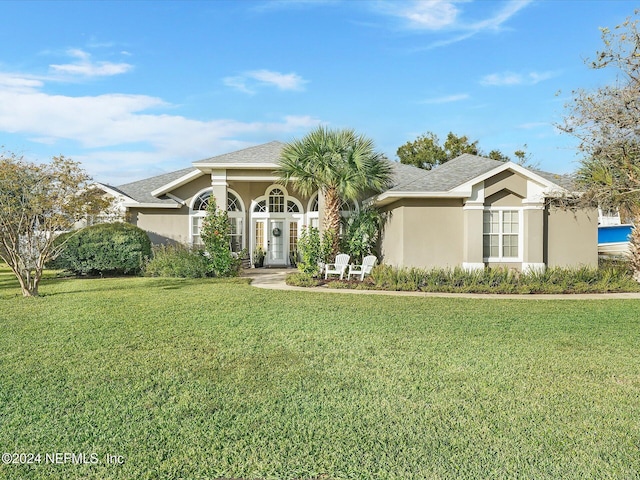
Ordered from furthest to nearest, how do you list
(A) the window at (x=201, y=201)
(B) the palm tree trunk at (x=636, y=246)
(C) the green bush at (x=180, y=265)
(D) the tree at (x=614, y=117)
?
(A) the window at (x=201, y=201), (C) the green bush at (x=180, y=265), (B) the palm tree trunk at (x=636, y=246), (D) the tree at (x=614, y=117)

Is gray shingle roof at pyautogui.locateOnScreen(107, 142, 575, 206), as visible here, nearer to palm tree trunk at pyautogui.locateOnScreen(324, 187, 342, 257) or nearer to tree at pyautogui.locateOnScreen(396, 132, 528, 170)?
palm tree trunk at pyautogui.locateOnScreen(324, 187, 342, 257)

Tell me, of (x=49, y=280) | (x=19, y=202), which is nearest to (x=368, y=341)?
(x=19, y=202)

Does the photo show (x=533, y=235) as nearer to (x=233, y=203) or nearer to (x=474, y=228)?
(x=474, y=228)

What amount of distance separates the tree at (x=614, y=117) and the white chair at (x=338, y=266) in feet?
26.7

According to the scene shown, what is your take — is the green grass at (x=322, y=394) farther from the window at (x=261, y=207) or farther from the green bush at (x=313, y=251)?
the window at (x=261, y=207)

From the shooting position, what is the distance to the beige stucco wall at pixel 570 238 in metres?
17.5

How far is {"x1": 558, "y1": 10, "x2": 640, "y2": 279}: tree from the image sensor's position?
32.2 ft

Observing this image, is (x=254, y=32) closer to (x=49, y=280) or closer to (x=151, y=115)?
(x=151, y=115)

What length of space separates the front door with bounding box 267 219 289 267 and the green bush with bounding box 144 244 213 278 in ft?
16.2

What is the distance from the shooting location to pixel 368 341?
26.9ft

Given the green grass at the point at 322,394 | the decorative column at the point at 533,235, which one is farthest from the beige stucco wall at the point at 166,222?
the decorative column at the point at 533,235

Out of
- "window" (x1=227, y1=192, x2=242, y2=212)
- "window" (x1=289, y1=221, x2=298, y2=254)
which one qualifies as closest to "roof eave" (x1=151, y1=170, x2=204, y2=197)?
"window" (x1=227, y1=192, x2=242, y2=212)

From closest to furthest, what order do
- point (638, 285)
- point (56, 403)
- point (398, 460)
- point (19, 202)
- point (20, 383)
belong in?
1. point (398, 460)
2. point (56, 403)
3. point (20, 383)
4. point (19, 202)
5. point (638, 285)

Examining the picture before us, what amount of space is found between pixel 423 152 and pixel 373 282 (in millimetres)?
32784
